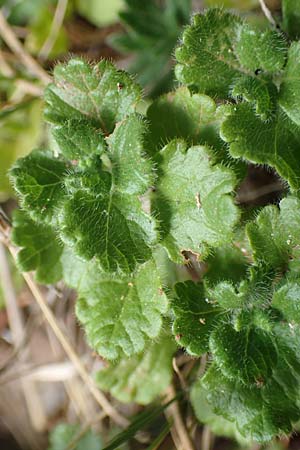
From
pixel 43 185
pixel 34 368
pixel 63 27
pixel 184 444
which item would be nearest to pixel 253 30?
pixel 43 185

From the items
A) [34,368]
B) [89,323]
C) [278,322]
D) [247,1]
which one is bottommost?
[34,368]

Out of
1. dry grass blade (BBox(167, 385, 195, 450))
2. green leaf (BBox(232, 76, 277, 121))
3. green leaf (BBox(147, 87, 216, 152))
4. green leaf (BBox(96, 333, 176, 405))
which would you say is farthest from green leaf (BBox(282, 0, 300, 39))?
dry grass blade (BBox(167, 385, 195, 450))

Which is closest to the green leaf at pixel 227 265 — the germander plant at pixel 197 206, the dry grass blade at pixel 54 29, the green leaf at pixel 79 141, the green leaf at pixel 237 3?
the germander plant at pixel 197 206

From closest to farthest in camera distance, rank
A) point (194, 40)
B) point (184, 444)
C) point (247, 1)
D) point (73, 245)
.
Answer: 1. point (73, 245)
2. point (194, 40)
3. point (184, 444)
4. point (247, 1)

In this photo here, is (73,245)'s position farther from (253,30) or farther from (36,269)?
(253,30)

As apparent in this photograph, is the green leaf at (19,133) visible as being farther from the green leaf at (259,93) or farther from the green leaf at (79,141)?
the green leaf at (259,93)

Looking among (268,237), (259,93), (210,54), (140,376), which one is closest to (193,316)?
(268,237)
